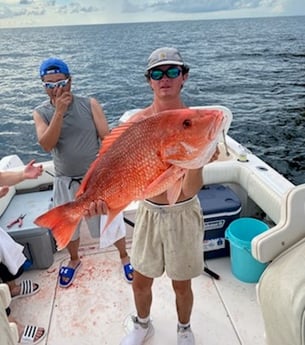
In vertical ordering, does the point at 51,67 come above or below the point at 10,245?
above

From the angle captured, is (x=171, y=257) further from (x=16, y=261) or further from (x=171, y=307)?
(x=16, y=261)

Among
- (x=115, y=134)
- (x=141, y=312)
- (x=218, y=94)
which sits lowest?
(x=218, y=94)

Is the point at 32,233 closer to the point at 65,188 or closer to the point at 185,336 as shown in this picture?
the point at 65,188

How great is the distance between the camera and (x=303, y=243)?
129 cm

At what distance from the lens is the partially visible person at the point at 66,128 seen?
2.37 m

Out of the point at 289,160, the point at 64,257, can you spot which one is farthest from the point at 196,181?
the point at 289,160

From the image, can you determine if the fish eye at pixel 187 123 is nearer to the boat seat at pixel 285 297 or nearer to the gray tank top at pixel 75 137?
the boat seat at pixel 285 297

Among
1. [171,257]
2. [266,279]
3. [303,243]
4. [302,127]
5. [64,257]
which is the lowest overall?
[302,127]

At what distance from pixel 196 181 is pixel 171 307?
1297 millimetres

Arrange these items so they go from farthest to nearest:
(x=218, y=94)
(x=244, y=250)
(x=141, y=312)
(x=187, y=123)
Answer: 1. (x=218, y=94)
2. (x=244, y=250)
3. (x=141, y=312)
4. (x=187, y=123)

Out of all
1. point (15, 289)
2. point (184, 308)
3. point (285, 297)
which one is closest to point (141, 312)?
point (184, 308)

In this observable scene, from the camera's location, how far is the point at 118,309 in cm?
256

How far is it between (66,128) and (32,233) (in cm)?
100

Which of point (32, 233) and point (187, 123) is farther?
point (32, 233)
